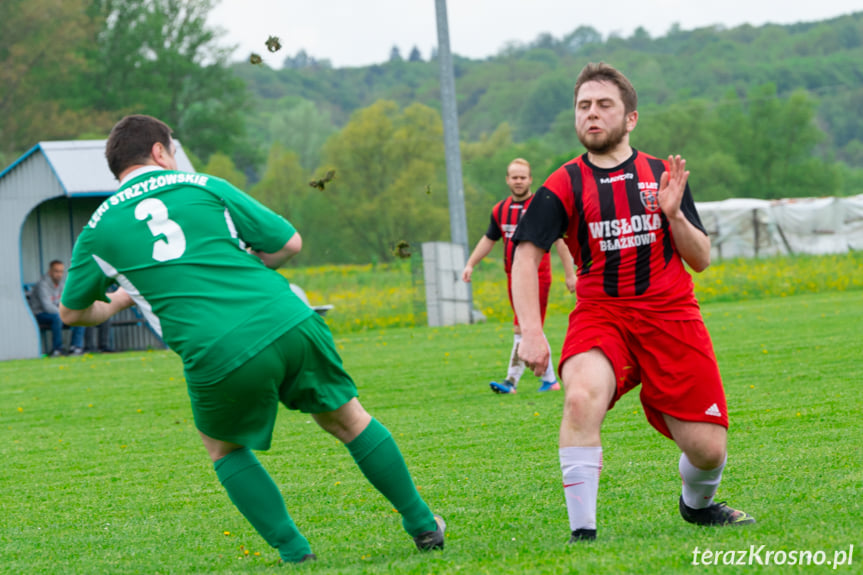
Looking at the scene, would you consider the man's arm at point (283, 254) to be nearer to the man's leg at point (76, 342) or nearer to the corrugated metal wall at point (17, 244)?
the corrugated metal wall at point (17, 244)

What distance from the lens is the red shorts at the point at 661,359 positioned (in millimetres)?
3818

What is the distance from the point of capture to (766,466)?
527 centimetres

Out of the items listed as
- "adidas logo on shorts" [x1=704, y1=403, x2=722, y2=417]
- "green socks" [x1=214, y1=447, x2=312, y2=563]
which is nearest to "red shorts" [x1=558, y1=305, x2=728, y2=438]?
"adidas logo on shorts" [x1=704, y1=403, x2=722, y2=417]

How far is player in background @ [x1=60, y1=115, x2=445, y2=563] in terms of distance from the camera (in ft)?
11.5

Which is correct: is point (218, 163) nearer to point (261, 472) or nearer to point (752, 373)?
point (752, 373)

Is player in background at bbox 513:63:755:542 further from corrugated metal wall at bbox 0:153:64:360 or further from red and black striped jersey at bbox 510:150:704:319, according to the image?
corrugated metal wall at bbox 0:153:64:360

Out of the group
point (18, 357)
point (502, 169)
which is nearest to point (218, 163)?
point (502, 169)

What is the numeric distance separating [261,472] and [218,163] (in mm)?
54148

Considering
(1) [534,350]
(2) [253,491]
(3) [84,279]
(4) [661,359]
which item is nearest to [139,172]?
(3) [84,279]

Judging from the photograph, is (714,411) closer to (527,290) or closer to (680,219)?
(680,219)

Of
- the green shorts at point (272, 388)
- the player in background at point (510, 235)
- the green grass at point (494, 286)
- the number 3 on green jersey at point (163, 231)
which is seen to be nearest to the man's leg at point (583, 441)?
the green shorts at point (272, 388)

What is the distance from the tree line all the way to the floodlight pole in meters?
1.67

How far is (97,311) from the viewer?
12.8ft

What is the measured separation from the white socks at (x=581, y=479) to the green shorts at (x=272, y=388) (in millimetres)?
858
